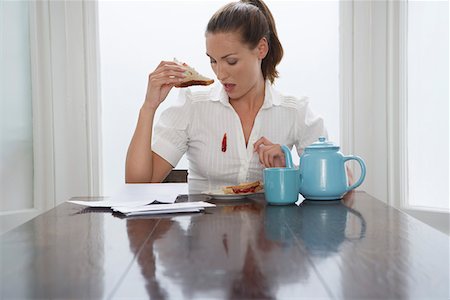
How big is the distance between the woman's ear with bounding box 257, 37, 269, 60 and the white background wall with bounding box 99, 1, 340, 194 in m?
0.86

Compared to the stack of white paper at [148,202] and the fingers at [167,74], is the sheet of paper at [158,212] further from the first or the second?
the fingers at [167,74]

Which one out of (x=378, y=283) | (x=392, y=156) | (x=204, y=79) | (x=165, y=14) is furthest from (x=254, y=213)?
(x=165, y=14)

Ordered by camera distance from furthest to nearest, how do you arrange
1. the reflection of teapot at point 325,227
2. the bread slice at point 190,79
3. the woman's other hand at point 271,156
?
1. the bread slice at point 190,79
2. the woman's other hand at point 271,156
3. the reflection of teapot at point 325,227

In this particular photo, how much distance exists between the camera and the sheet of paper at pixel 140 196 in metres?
1.34

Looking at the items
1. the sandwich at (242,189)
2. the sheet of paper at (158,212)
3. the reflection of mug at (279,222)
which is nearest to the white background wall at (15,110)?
the sandwich at (242,189)

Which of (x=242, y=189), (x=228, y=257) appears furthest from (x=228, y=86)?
(x=228, y=257)

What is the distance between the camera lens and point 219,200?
1.44m

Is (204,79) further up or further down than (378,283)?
further up

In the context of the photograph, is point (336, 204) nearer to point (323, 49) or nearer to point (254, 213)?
point (254, 213)

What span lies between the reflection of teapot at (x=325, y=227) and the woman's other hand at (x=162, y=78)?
82 centimetres

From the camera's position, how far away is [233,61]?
197 centimetres

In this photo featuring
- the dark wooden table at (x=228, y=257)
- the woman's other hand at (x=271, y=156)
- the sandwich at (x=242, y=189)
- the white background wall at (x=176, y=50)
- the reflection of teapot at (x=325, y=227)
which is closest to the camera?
the dark wooden table at (x=228, y=257)

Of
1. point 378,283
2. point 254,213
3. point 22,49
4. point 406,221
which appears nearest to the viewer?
point 378,283

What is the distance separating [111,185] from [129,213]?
1861 mm
